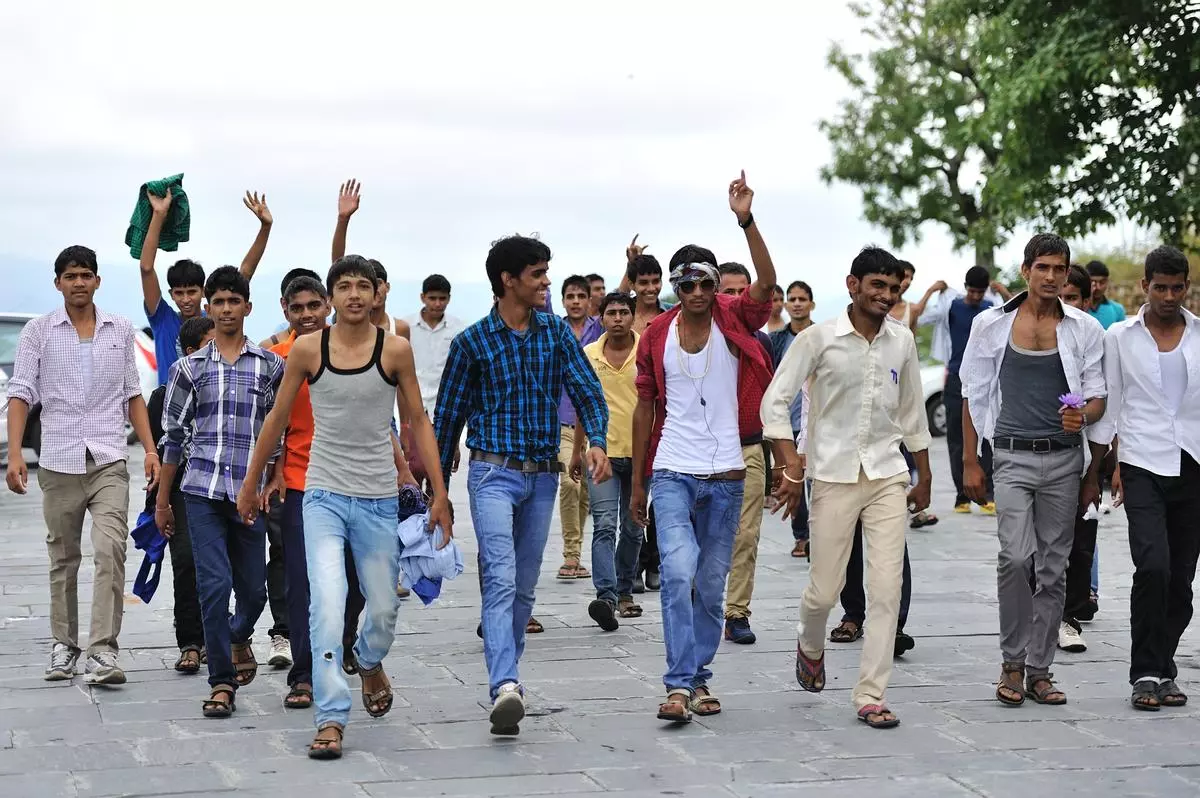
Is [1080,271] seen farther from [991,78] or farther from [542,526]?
[991,78]

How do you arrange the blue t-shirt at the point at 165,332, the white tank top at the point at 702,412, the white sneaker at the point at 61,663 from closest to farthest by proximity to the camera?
the white tank top at the point at 702,412 → the white sneaker at the point at 61,663 → the blue t-shirt at the point at 165,332

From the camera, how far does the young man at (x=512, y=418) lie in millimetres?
6801

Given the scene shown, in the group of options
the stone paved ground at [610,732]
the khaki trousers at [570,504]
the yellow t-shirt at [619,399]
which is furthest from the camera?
the khaki trousers at [570,504]

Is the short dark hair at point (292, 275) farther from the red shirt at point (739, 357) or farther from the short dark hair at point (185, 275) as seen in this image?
the red shirt at point (739, 357)

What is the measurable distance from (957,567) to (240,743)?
6.43 metres

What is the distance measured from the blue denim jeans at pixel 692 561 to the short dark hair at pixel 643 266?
2993mm

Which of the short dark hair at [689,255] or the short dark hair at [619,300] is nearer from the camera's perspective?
the short dark hair at [689,255]

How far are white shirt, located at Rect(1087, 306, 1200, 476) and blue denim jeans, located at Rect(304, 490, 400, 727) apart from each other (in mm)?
2970

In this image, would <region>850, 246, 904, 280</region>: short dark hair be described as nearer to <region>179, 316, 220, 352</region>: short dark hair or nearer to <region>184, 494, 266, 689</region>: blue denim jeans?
<region>184, 494, 266, 689</region>: blue denim jeans

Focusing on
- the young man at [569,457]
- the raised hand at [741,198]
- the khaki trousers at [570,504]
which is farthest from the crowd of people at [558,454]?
the young man at [569,457]

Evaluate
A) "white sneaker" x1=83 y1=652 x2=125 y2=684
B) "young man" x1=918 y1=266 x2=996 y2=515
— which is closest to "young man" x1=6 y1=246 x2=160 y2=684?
"white sneaker" x1=83 y1=652 x2=125 y2=684

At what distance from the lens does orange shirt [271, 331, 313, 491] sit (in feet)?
23.8

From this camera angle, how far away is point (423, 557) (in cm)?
684

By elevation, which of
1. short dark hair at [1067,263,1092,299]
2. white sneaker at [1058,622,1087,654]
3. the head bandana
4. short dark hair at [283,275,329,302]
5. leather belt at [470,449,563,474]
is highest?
short dark hair at [1067,263,1092,299]
